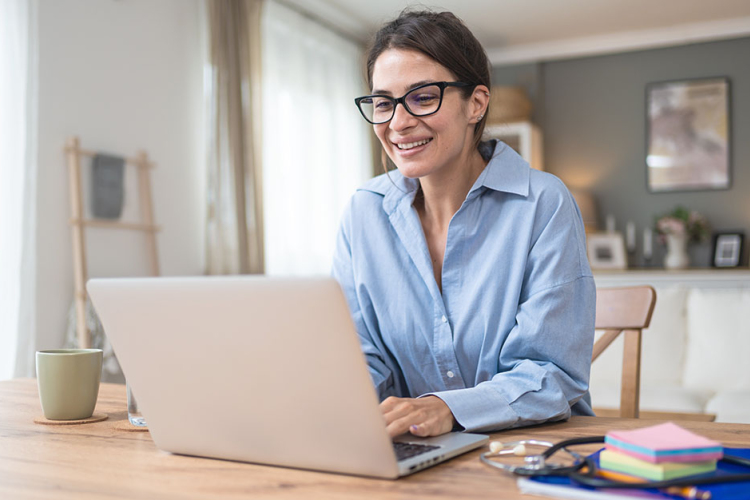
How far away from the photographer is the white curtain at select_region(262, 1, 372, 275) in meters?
4.46

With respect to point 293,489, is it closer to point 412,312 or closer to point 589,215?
point 412,312

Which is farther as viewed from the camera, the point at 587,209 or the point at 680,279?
the point at 587,209

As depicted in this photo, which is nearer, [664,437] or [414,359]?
[664,437]

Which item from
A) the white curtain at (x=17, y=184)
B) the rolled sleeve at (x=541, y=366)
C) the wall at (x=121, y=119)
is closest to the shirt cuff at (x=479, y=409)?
the rolled sleeve at (x=541, y=366)

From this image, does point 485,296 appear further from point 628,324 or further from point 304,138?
point 304,138

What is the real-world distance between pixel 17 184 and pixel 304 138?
221cm

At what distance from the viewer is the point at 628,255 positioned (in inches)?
221

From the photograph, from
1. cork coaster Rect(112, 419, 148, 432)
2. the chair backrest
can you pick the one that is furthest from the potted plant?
cork coaster Rect(112, 419, 148, 432)

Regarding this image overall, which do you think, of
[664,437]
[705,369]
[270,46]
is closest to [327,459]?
[664,437]

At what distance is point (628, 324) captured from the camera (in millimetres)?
1508

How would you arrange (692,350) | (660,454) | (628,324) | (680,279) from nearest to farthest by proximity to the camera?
(660,454) < (628,324) < (692,350) < (680,279)

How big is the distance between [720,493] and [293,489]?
37cm

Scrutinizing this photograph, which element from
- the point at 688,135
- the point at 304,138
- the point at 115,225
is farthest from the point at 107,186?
the point at 688,135

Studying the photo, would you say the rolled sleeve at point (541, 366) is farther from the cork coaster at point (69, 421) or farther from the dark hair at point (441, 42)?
the cork coaster at point (69, 421)
